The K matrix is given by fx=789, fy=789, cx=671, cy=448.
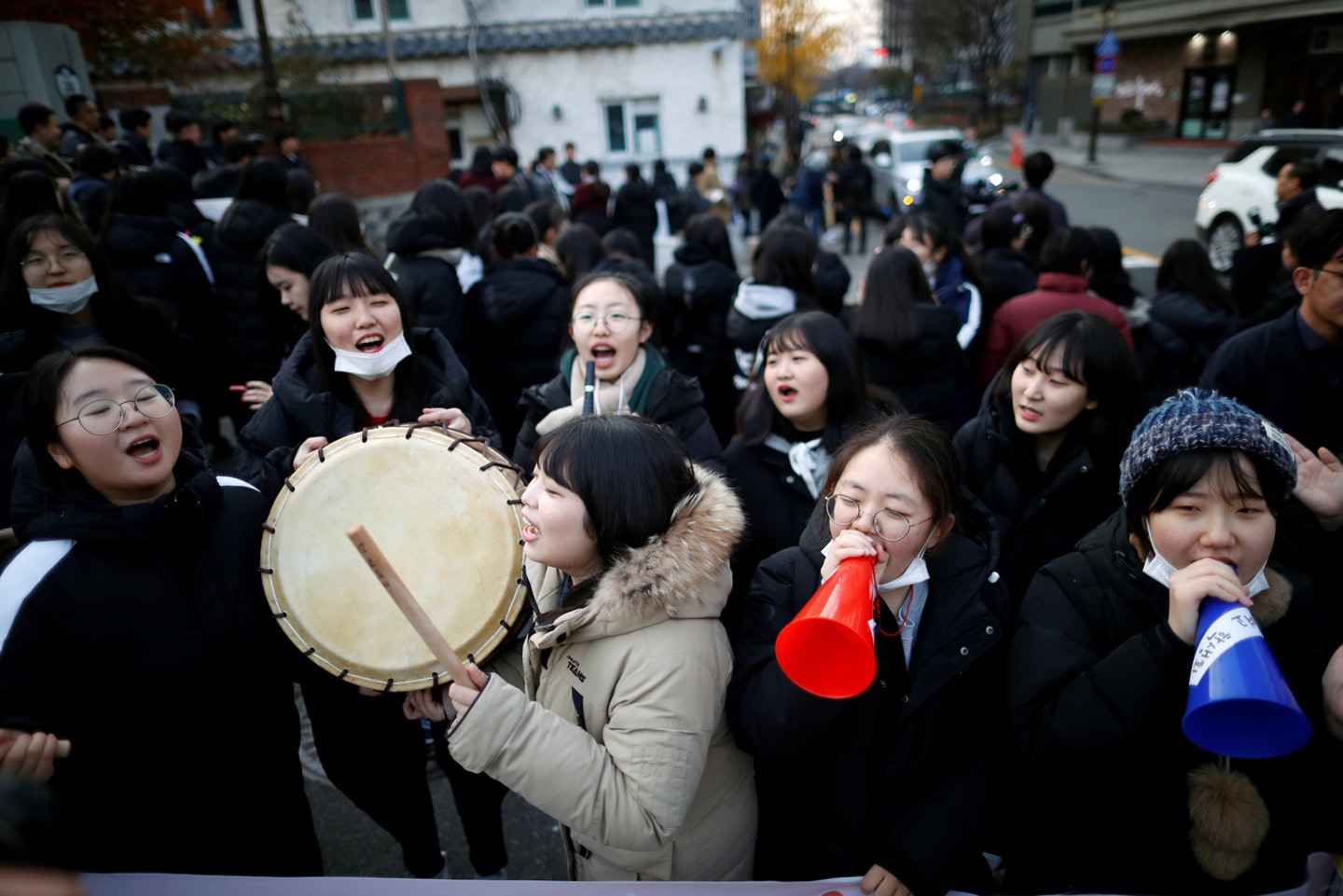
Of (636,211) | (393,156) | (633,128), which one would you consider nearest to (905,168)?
(633,128)

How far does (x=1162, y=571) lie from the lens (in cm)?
171

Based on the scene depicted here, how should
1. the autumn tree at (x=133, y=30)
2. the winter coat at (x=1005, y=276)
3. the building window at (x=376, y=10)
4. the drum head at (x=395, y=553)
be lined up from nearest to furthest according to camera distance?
the drum head at (x=395, y=553), the winter coat at (x=1005, y=276), the autumn tree at (x=133, y=30), the building window at (x=376, y=10)

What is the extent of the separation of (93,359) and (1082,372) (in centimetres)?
279

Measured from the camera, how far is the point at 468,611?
2010 mm

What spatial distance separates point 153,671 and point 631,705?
117 centimetres

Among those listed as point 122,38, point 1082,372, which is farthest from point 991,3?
point 1082,372

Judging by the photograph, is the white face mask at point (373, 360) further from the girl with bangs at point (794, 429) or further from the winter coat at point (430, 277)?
the winter coat at point (430, 277)

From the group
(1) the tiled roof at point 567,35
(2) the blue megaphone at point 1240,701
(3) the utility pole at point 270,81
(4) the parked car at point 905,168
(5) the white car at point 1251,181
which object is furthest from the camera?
(1) the tiled roof at point 567,35

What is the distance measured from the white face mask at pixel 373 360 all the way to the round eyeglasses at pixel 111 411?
70cm

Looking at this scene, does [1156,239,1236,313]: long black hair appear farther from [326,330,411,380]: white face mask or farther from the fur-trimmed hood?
[326,330,411,380]: white face mask

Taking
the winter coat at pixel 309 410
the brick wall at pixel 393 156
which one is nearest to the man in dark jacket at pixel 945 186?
the winter coat at pixel 309 410

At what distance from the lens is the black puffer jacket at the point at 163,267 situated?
4.49m

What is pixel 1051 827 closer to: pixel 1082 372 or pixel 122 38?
pixel 1082 372

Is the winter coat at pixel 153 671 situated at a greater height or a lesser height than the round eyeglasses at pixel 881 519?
lesser
